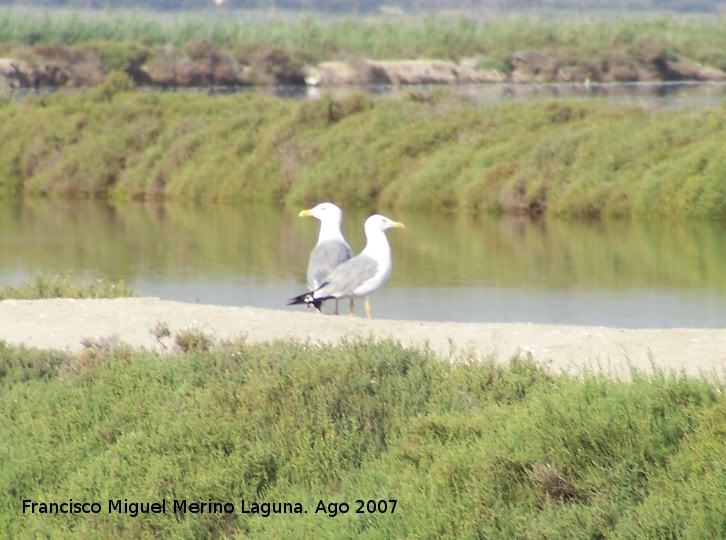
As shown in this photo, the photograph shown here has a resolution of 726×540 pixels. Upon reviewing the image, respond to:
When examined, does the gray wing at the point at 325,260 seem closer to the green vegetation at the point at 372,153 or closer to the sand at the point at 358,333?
the sand at the point at 358,333

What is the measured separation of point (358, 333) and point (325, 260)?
2.92 metres

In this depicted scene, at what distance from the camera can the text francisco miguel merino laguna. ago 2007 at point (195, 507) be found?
623 centimetres

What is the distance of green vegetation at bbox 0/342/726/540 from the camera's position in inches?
227

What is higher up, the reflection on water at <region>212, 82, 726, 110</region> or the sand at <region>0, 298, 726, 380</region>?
the sand at <region>0, 298, 726, 380</region>

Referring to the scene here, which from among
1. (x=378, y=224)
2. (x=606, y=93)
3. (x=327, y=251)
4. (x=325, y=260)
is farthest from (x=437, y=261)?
(x=606, y=93)

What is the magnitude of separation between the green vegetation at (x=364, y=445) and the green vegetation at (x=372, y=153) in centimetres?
1622

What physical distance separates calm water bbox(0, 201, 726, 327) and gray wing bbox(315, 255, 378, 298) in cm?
209

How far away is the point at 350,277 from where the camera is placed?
1158cm

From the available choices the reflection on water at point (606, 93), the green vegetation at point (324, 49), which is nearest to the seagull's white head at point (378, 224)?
the reflection on water at point (606, 93)

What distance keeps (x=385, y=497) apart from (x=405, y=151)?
70.6 feet

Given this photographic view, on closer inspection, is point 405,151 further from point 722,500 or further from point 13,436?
point 722,500

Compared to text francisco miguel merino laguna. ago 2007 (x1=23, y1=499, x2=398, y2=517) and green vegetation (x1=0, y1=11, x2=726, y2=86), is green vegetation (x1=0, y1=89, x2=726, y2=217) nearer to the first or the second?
text francisco miguel merino laguna. ago 2007 (x1=23, y1=499, x2=398, y2=517)

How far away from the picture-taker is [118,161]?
31797mm

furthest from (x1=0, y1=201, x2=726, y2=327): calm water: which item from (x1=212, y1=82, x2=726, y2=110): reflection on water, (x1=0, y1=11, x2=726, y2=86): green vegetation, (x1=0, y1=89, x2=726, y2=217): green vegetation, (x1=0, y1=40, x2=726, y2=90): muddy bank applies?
(x1=0, y1=40, x2=726, y2=90): muddy bank
